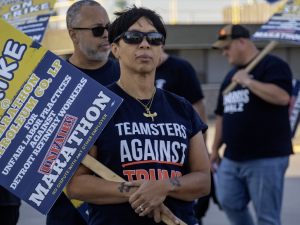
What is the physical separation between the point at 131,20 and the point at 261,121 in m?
2.34

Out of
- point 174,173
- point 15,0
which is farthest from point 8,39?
point 15,0

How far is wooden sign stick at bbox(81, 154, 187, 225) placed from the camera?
8.38 feet

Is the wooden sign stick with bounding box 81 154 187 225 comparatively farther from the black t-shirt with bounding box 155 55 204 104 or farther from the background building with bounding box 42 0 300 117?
the background building with bounding box 42 0 300 117

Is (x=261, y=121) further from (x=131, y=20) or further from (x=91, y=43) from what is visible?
(x=131, y=20)

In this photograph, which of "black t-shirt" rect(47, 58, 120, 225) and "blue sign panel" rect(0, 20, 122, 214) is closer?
"blue sign panel" rect(0, 20, 122, 214)

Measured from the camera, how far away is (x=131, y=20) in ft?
8.92

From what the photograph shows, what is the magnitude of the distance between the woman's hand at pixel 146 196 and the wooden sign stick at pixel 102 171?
7 centimetres

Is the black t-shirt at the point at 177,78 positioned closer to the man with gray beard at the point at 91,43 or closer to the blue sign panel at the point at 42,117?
the man with gray beard at the point at 91,43

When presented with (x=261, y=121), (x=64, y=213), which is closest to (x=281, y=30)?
(x=261, y=121)

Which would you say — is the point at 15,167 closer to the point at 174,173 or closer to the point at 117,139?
the point at 117,139

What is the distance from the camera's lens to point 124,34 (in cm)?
270

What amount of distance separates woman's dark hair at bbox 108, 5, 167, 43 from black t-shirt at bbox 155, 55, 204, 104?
208 centimetres

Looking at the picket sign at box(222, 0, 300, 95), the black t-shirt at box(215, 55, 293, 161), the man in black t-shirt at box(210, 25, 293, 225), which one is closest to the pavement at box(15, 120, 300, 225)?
the man in black t-shirt at box(210, 25, 293, 225)

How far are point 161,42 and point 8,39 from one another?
0.71 meters
